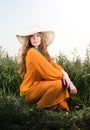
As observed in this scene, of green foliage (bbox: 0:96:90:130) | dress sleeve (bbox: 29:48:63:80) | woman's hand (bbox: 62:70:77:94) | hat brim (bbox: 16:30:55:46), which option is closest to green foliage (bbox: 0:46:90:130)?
green foliage (bbox: 0:96:90:130)

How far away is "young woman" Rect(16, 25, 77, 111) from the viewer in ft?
32.3

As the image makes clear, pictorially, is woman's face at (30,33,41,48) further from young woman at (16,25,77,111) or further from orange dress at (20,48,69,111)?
orange dress at (20,48,69,111)

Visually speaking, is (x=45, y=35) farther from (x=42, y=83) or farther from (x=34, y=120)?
(x=34, y=120)

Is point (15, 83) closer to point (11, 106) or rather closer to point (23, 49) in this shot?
point (23, 49)

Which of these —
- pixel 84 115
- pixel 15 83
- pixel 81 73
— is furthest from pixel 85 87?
pixel 84 115

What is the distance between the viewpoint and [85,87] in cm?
1113

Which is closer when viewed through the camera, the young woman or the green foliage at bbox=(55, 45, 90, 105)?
the young woman

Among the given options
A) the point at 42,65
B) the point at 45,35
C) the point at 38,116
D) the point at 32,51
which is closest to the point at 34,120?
the point at 38,116

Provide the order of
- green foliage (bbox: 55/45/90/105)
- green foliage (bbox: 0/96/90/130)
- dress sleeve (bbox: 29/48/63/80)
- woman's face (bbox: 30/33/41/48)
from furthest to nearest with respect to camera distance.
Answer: green foliage (bbox: 55/45/90/105) < woman's face (bbox: 30/33/41/48) < dress sleeve (bbox: 29/48/63/80) < green foliage (bbox: 0/96/90/130)

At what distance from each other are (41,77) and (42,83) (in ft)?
0.45

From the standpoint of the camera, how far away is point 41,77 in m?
10.0

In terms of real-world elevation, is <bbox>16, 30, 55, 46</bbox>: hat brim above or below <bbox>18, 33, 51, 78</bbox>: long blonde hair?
above

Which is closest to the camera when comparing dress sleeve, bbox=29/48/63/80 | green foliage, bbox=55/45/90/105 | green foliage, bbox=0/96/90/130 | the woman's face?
green foliage, bbox=0/96/90/130

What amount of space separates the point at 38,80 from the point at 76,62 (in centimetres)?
192
